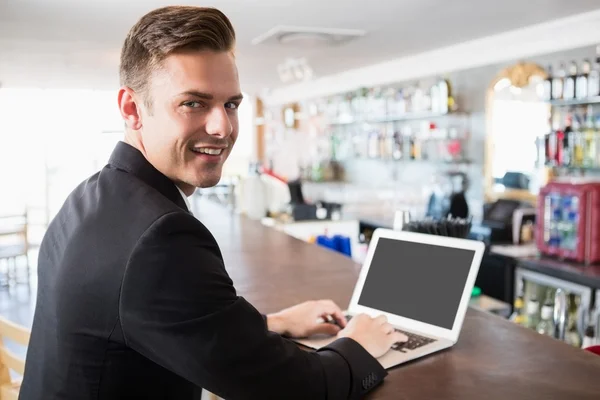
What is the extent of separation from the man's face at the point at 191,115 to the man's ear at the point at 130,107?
2 centimetres

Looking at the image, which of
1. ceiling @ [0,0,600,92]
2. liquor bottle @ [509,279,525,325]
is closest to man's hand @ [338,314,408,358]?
liquor bottle @ [509,279,525,325]

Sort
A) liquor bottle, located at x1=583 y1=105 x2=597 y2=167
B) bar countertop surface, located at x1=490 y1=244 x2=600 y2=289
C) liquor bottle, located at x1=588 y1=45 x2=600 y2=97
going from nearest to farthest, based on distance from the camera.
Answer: bar countertop surface, located at x1=490 y1=244 x2=600 y2=289
liquor bottle, located at x1=588 y1=45 x2=600 y2=97
liquor bottle, located at x1=583 y1=105 x2=597 y2=167

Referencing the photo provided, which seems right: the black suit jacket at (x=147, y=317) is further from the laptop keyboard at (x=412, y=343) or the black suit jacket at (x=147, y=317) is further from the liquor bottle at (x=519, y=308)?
the liquor bottle at (x=519, y=308)

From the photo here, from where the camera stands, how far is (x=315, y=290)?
185 cm

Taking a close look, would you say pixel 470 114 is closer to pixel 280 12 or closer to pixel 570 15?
pixel 570 15

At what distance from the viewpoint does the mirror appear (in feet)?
16.7

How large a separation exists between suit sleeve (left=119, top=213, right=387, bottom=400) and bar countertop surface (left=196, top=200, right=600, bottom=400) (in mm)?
266

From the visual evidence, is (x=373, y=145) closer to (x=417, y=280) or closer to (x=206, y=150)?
(x=417, y=280)

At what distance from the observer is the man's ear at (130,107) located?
1019 mm

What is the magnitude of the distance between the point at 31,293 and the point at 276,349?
1.76 meters

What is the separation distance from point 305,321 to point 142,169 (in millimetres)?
565

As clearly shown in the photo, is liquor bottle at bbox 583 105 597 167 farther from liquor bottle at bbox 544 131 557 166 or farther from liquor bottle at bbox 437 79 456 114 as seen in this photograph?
liquor bottle at bbox 437 79 456 114

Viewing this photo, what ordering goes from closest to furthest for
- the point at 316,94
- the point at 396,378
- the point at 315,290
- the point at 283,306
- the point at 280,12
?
the point at 396,378 < the point at 283,306 < the point at 315,290 < the point at 280,12 < the point at 316,94

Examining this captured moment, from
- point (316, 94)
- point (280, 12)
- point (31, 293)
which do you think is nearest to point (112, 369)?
point (31, 293)
